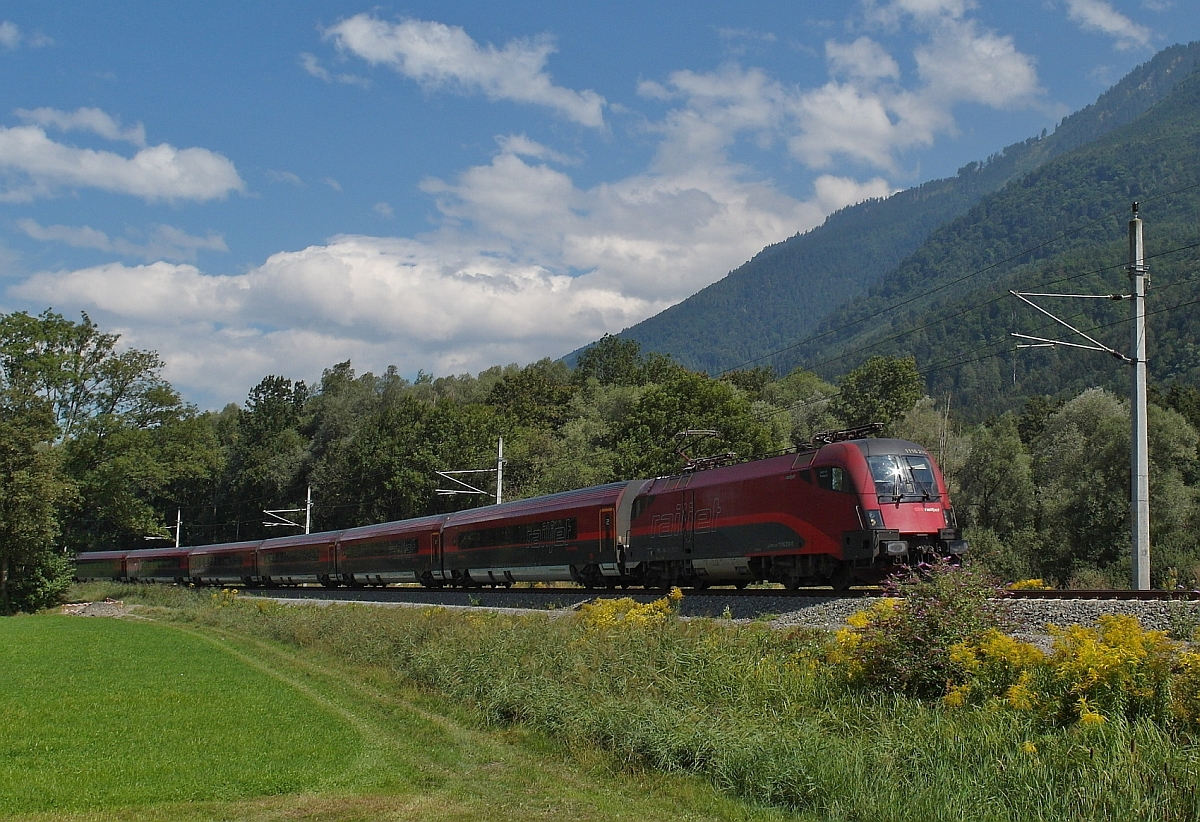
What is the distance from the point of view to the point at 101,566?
8212 cm

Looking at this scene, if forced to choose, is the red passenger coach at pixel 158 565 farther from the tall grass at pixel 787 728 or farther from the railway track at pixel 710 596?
the tall grass at pixel 787 728

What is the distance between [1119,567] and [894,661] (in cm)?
2934

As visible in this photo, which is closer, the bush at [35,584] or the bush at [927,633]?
the bush at [927,633]

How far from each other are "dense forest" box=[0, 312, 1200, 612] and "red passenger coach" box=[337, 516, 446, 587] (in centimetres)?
1323

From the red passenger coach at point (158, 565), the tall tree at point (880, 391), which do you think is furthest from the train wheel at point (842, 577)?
the tall tree at point (880, 391)

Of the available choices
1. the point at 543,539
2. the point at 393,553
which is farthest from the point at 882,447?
the point at 393,553

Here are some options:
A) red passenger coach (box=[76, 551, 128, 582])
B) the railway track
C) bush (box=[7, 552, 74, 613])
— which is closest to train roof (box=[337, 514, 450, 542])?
the railway track

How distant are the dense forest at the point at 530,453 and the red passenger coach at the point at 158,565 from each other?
2.94m

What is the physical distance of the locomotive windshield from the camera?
2292 cm

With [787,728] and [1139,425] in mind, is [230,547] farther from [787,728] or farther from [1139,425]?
[787,728]

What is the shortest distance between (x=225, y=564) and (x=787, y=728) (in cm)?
5916

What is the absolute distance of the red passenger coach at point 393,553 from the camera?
44875 millimetres

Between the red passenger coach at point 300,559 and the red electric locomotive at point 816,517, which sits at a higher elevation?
the red electric locomotive at point 816,517

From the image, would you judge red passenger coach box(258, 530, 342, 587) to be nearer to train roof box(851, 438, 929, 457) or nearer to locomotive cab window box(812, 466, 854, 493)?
locomotive cab window box(812, 466, 854, 493)
